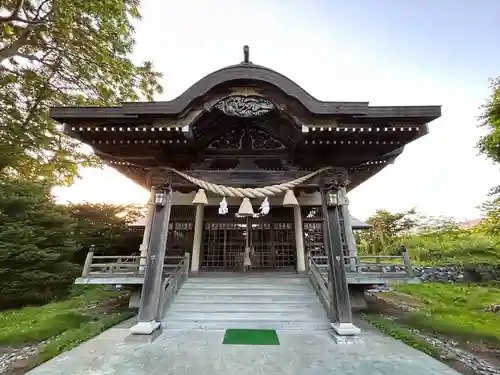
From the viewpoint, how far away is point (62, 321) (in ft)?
20.2

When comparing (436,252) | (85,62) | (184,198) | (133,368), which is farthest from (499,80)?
(85,62)

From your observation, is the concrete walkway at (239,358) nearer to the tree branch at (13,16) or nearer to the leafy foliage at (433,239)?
the tree branch at (13,16)

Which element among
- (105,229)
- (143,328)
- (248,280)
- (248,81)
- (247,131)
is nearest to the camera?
(143,328)

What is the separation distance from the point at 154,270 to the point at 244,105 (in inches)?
140

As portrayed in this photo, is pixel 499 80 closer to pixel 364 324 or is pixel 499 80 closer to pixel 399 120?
pixel 399 120

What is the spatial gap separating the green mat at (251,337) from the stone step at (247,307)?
789 millimetres

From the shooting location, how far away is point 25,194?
8961 millimetres

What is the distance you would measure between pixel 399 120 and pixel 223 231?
6677 millimetres

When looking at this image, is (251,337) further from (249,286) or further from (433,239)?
(433,239)

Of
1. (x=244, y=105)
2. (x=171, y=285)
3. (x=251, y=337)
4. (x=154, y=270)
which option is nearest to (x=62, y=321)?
(x=171, y=285)

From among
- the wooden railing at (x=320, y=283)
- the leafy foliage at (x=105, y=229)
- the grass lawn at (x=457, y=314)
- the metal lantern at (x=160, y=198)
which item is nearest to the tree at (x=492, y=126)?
the grass lawn at (x=457, y=314)

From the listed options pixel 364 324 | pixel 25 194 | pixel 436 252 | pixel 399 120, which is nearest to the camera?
pixel 399 120

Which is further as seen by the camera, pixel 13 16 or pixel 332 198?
pixel 13 16

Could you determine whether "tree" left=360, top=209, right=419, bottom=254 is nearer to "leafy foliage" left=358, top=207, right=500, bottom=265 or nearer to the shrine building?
"leafy foliage" left=358, top=207, right=500, bottom=265
